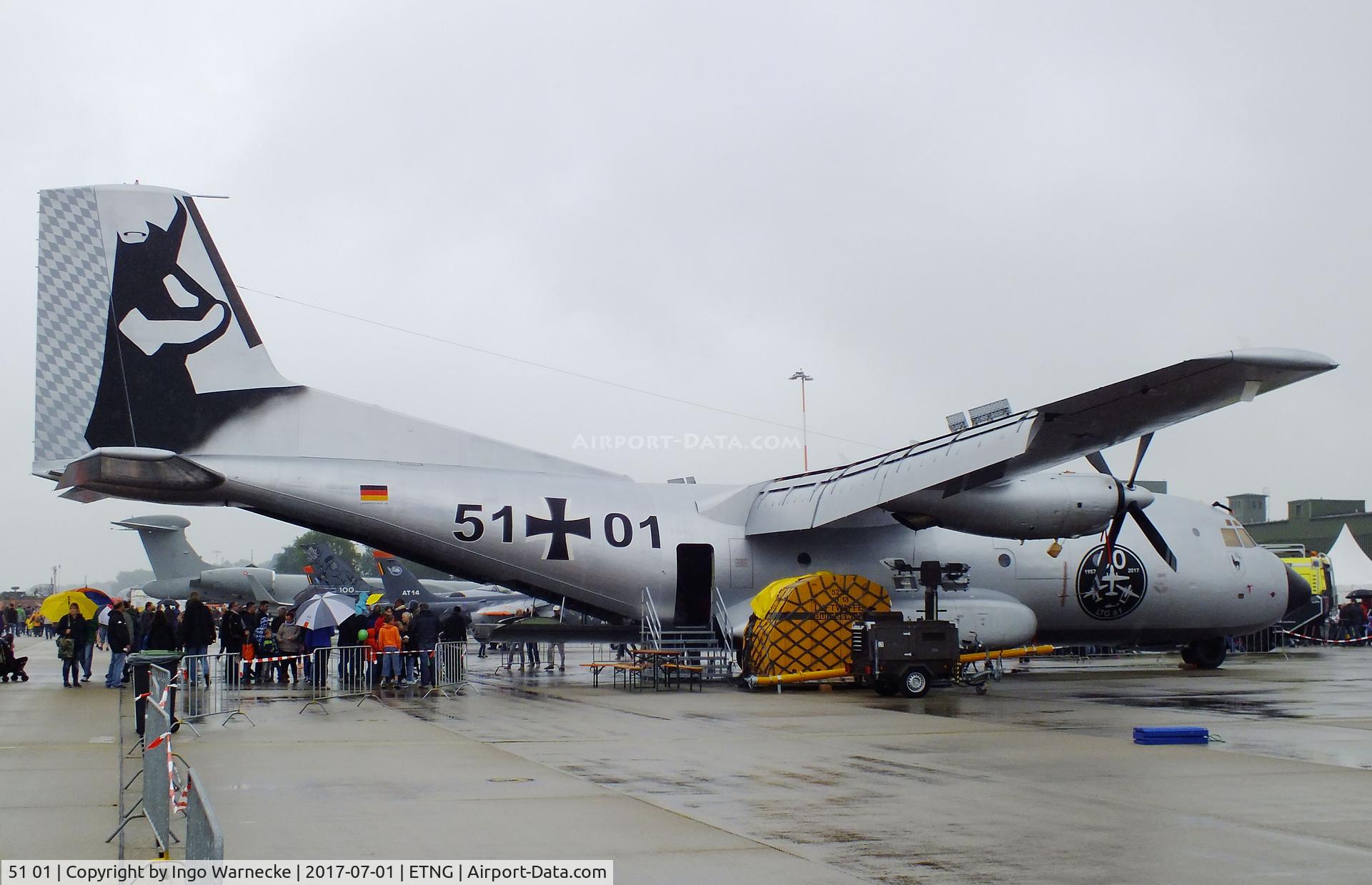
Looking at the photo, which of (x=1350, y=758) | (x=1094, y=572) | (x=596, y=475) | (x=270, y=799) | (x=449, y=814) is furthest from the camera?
(x=1094, y=572)

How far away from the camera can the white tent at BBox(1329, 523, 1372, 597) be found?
147ft

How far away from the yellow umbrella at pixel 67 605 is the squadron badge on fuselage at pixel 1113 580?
1920 centimetres

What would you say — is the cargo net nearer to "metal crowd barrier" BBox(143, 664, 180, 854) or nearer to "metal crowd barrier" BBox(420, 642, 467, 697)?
"metal crowd barrier" BBox(420, 642, 467, 697)

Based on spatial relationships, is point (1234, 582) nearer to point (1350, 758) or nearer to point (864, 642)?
point (864, 642)

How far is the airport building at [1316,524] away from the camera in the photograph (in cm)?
6638

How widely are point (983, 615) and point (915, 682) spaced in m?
3.34

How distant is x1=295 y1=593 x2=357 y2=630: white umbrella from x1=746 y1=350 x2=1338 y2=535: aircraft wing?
723cm

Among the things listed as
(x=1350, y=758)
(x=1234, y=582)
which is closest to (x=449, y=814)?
(x=1350, y=758)

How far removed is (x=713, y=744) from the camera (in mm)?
11891

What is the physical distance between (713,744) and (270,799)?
469 centimetres

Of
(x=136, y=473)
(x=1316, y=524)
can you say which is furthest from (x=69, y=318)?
(x=1316, y=524)

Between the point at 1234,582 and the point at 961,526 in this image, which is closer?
the point at 961,526

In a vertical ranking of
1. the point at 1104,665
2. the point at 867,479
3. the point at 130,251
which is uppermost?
the point at 130,251

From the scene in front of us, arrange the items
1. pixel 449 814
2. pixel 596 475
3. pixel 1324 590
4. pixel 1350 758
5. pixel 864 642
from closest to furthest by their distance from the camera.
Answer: pixel 449 814, pixel 1350 758, pixel 864 642, pixel 596 475, pixel 1324 590
